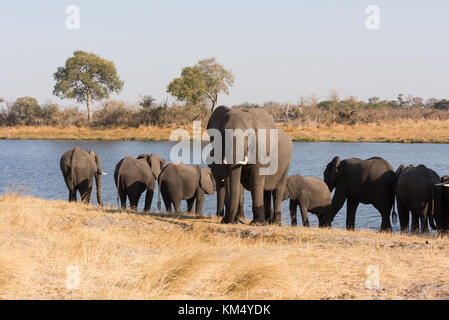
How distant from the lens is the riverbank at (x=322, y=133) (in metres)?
48.8

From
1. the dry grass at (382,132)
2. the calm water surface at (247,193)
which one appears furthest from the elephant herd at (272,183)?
the dry grass at (382,132)

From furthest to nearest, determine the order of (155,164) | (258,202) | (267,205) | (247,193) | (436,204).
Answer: (247,193) < (155,164) < (267,205) < (436,204) < (258,202)

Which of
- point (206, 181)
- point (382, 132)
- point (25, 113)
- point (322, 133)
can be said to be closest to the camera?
point (206, 181)

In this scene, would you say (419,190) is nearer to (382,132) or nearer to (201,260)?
(201,260)

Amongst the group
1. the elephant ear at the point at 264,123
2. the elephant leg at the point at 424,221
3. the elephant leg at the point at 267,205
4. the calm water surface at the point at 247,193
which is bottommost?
the calm water surface at the point at 247,193

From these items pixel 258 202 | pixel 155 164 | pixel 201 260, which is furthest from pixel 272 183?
pixel 155 164

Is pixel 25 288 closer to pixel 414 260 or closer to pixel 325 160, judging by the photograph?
pixel 414 260

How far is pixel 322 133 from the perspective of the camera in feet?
172

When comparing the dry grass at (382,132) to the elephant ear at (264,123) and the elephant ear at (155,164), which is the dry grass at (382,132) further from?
the elephant ear at (264,123)

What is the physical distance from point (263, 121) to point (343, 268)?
4.40 metres

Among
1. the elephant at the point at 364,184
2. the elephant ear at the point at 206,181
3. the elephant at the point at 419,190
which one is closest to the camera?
the elephant at the point at 419,190

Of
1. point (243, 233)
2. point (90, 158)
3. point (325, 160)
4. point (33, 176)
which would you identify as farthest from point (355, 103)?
point (243, 233)

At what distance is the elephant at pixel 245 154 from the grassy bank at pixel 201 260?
28.4 inches

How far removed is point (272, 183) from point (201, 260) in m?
5.42
